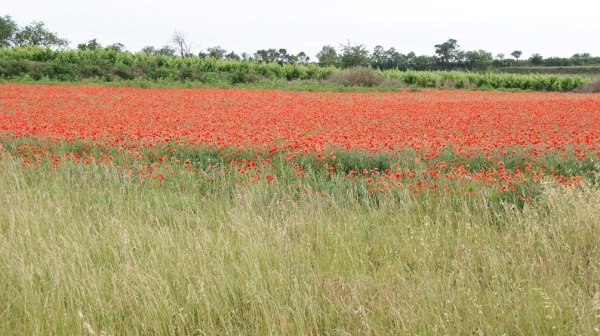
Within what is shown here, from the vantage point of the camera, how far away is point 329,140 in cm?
952

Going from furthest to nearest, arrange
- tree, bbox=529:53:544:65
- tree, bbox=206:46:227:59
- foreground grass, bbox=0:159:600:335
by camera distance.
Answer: tree, bbox=529:53:544:65
tree, bbox=206:46:227:59
foreground grass, bbox=0:159:600:335

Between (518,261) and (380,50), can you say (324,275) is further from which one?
(380,50)

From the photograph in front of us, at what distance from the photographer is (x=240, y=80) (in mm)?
34000

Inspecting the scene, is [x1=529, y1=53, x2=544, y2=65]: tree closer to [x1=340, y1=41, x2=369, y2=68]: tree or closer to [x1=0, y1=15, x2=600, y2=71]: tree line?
[x1=0, y1=15, x2=600, y2=71]: tree line

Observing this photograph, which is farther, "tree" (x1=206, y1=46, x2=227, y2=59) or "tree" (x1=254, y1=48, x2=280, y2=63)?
"tree" (x1=254, y1=48, x2=280, y2=63)

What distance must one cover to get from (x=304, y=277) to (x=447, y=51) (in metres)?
91.8

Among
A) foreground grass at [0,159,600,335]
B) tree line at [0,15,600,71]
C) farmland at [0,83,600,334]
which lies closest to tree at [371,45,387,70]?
tree line at [0,15,600,71]

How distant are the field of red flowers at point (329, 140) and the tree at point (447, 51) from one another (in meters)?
A: 75.7

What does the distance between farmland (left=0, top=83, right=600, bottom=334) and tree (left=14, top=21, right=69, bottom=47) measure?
79776mm

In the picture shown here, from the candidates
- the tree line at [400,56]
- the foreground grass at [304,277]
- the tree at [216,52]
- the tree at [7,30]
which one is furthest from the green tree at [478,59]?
the foreground grass at [304,277]

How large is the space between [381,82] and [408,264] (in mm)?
33650

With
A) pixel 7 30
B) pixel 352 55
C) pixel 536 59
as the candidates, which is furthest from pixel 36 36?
pixel 536 59

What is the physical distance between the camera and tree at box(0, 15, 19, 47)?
248ft

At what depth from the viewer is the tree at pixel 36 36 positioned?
7794cm
